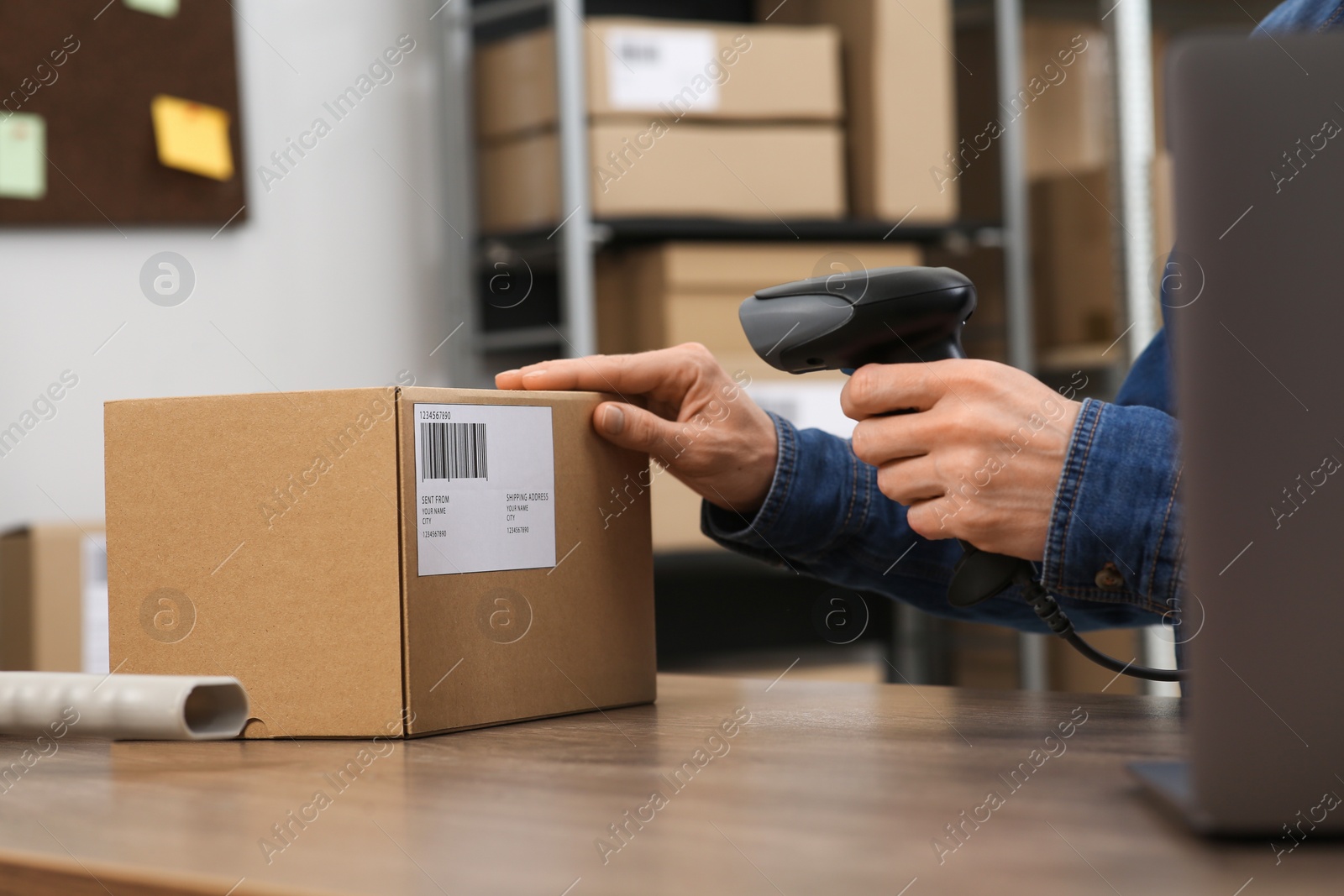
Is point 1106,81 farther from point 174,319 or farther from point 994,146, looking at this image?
point 174,319

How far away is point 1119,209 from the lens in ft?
7.50

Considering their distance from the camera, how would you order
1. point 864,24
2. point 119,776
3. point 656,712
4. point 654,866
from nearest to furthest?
1. point 654,866
2. point 119,776
3. point 656,712
4. point 864,24

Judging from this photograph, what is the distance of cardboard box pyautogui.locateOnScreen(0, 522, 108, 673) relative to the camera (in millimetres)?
1482

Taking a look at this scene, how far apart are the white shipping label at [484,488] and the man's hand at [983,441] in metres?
0.21

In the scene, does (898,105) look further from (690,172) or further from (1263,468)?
(1263,468)

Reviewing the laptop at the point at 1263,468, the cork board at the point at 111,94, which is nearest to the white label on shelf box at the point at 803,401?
the cork board at the point at 111,94

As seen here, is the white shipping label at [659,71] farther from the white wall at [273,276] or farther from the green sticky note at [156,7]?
the green sticky note at [156,7]

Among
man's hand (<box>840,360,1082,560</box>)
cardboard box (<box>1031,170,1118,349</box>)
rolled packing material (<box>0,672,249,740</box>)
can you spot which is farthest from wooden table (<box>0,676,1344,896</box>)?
cardboard box (<box>1031,170,1118,349</box>)

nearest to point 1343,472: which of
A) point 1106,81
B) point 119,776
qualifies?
point 119,776

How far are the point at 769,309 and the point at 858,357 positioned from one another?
6cm

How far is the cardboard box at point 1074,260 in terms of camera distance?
230 cm

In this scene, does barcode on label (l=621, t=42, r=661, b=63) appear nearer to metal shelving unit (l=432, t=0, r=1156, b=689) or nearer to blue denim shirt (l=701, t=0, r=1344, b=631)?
metal shelving unit (l=432, t=0, r=1156, b=689)

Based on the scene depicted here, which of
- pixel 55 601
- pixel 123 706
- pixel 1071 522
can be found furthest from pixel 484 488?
pixel 55 601

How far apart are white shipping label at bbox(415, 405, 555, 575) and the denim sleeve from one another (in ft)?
0.80
